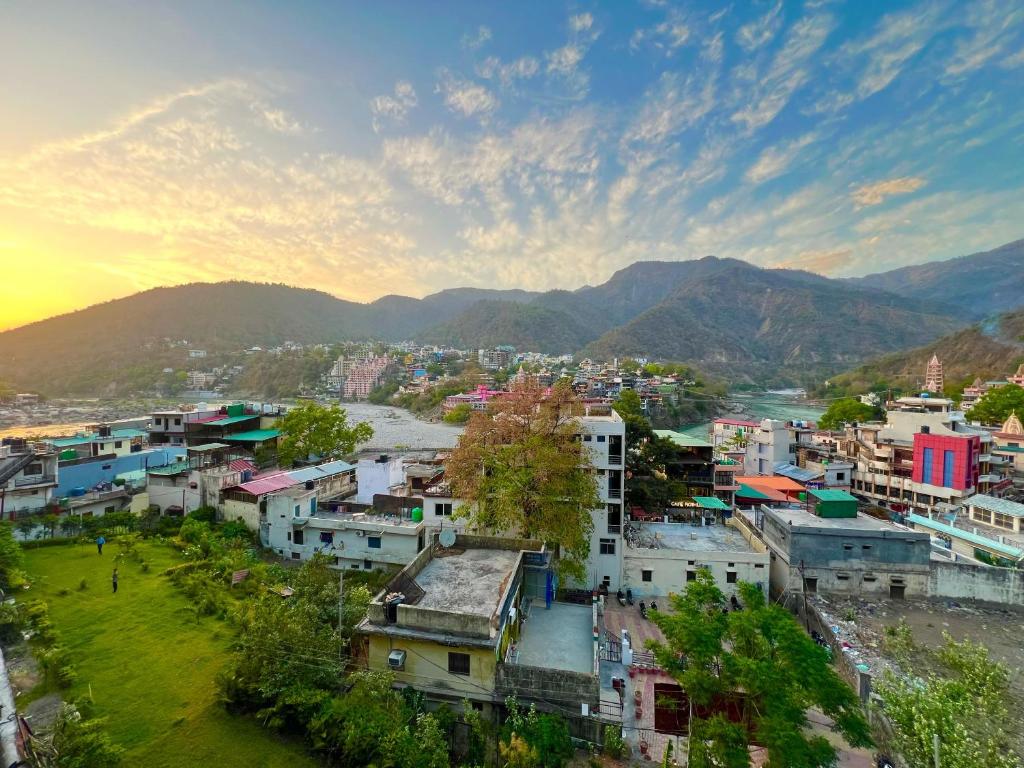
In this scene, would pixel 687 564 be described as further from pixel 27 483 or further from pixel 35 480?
pixel 35 480

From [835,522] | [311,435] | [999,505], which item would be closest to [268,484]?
[311,435]

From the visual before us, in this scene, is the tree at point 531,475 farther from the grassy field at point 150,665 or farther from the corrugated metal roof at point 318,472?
the corrugated metal roof at point 318,472

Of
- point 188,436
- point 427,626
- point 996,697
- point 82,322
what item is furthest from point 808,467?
point 82,322

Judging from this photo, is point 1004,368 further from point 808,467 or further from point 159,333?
point 159,333

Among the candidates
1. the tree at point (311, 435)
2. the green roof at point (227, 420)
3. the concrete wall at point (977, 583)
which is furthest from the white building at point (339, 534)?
the concrete wall at point (977, 583)

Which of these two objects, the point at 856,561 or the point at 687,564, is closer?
the point at 856,561

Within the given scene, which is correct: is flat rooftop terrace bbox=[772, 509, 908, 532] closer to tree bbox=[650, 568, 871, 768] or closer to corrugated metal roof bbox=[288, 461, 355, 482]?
tree bbox=[650, 568, 871, 768]
